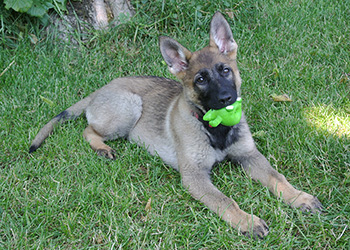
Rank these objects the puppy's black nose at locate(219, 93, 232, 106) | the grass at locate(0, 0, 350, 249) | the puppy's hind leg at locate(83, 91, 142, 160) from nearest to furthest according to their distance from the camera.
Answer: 1. the grass at locate(0, 0, 350, 249)
2. the puppy's black nose at locate(219, 93, 232, 106)
3. the puppy's hind leg at locate(83, 91, 142, 160)

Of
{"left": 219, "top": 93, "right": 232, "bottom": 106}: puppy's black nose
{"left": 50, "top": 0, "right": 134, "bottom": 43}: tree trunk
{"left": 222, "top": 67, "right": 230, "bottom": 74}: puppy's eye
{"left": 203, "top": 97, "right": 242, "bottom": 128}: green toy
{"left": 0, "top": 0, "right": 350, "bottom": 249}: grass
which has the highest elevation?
{"left": 50, "top": 0, "right": 134, "bottom": 43}: tree trunk

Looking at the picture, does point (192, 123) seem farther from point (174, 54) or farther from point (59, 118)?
point (59, 118)

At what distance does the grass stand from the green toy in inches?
18.9

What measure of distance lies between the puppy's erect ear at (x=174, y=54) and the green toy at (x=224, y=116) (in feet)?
1.89

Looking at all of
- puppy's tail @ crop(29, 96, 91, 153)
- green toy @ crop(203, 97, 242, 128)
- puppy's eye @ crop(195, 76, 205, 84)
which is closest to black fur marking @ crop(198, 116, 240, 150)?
green toy @ crop(203, 97, 242, 128)

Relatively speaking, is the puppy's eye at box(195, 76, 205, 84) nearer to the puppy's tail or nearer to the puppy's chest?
the puppy's chest

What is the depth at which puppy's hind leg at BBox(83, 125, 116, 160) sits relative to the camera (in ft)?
12.2

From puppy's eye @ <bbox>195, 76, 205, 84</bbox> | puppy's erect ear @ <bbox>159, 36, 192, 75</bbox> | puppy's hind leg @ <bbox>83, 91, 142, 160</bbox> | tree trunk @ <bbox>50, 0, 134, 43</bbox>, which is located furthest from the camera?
tree trunk @ <bbox>50, 0, 134, 43</bbox>

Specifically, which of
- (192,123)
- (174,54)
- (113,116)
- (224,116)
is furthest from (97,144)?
(224,116)

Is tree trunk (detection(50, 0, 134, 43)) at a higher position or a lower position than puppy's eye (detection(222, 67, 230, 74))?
higher

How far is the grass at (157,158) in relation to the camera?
109 inches

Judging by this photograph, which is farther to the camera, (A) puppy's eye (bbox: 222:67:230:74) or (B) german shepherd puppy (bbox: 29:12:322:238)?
(A) puppy's eye (bbox: 222:67:230:74)

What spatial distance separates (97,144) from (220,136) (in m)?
1.28

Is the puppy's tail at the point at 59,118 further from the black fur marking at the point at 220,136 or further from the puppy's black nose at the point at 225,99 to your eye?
the puppy's black nose at the point at 225,99
